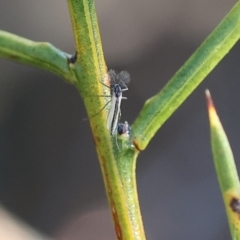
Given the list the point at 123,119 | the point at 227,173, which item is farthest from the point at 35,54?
the point at 123,119

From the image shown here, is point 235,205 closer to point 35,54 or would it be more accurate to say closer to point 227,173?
point 227,173

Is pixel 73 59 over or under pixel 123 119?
under

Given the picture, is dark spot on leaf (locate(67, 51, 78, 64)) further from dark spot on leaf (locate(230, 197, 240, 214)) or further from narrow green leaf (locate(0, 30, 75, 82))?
dark spot on leaf (locate(230, 197, 240, 214))

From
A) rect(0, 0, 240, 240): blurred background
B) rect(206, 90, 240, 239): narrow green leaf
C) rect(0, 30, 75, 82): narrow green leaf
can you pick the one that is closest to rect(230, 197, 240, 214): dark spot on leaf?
rect(206, 90, 240, 239): narrow green leaf

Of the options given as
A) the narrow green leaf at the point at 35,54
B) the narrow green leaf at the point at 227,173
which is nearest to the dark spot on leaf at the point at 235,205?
the narrow green leaf at the point at 227,173

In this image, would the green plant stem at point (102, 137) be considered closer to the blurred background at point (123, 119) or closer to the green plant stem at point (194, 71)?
the green plant stem at point (194, 71)
